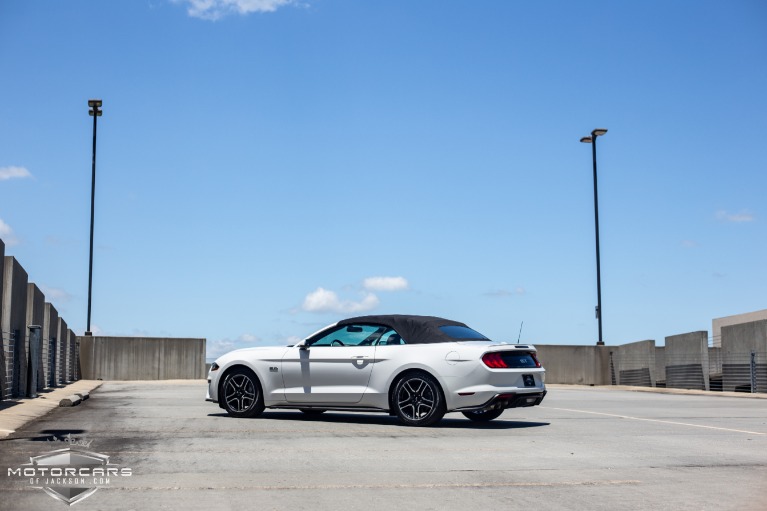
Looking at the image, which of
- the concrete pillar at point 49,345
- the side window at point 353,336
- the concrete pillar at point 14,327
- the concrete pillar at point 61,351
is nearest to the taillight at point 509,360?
the side window at point 353,336

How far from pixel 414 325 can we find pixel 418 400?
1053 millimetres

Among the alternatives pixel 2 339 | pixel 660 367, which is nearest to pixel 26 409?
pixel 2 339

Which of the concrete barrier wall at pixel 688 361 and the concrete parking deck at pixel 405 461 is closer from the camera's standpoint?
the concrete parking deck at pixel 405 461

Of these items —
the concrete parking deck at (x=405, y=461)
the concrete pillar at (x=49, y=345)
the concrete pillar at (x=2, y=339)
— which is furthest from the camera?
the concrete pillar at (x=49, y=345)

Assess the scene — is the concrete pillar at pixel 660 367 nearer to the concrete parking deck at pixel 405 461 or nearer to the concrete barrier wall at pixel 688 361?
the concrete barrier wall at pixel 688 361

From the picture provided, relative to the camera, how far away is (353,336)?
1323 centimetres

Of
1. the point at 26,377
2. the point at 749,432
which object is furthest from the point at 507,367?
the point at 26,377

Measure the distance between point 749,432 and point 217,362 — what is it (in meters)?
7.24

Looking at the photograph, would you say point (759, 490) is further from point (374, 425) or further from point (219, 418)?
point (219, 418)

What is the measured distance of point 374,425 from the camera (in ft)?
41.4

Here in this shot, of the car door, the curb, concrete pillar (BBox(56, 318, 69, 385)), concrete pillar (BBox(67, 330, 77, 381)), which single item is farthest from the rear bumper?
concrete pillar (BBox(67, 330, 77, 381))

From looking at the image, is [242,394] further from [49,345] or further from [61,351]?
[61,351]

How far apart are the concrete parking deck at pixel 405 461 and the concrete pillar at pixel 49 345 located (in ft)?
33.2

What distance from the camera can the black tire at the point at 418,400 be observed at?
12344mm
